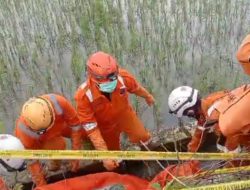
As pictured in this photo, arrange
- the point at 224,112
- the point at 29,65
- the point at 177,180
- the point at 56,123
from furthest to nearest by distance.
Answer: the point at 29,65
the point at 56,123
the point at 224,112
the point at 177,180

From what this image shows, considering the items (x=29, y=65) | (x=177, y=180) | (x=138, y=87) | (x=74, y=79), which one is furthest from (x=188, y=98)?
(x=29, y=65)

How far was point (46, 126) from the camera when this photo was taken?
3941 mm

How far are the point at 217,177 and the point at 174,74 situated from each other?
127 inches

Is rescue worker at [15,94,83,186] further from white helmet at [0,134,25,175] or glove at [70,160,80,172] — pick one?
white helmet at [0,134,25,175]

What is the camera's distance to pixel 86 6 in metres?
7.03

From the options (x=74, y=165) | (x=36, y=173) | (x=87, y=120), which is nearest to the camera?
(x=36, y=173)

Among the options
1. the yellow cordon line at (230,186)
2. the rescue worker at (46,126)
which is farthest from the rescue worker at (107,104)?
the yellow cordon line at (230,186)

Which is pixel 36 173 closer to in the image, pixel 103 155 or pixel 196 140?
pixel 103 155

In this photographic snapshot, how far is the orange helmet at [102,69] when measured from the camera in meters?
4.01

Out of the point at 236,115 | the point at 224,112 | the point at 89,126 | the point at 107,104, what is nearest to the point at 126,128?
the point at 107,104

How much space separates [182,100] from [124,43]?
8.37ft

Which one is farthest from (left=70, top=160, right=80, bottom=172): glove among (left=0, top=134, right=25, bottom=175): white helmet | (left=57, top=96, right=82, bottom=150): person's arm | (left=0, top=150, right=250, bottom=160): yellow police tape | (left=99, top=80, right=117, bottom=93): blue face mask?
(left=0, top=150, right=250, bottom=160): yellow police tape

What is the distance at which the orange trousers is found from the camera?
15.5 ft

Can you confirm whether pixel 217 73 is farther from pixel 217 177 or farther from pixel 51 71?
pixel 217 177
